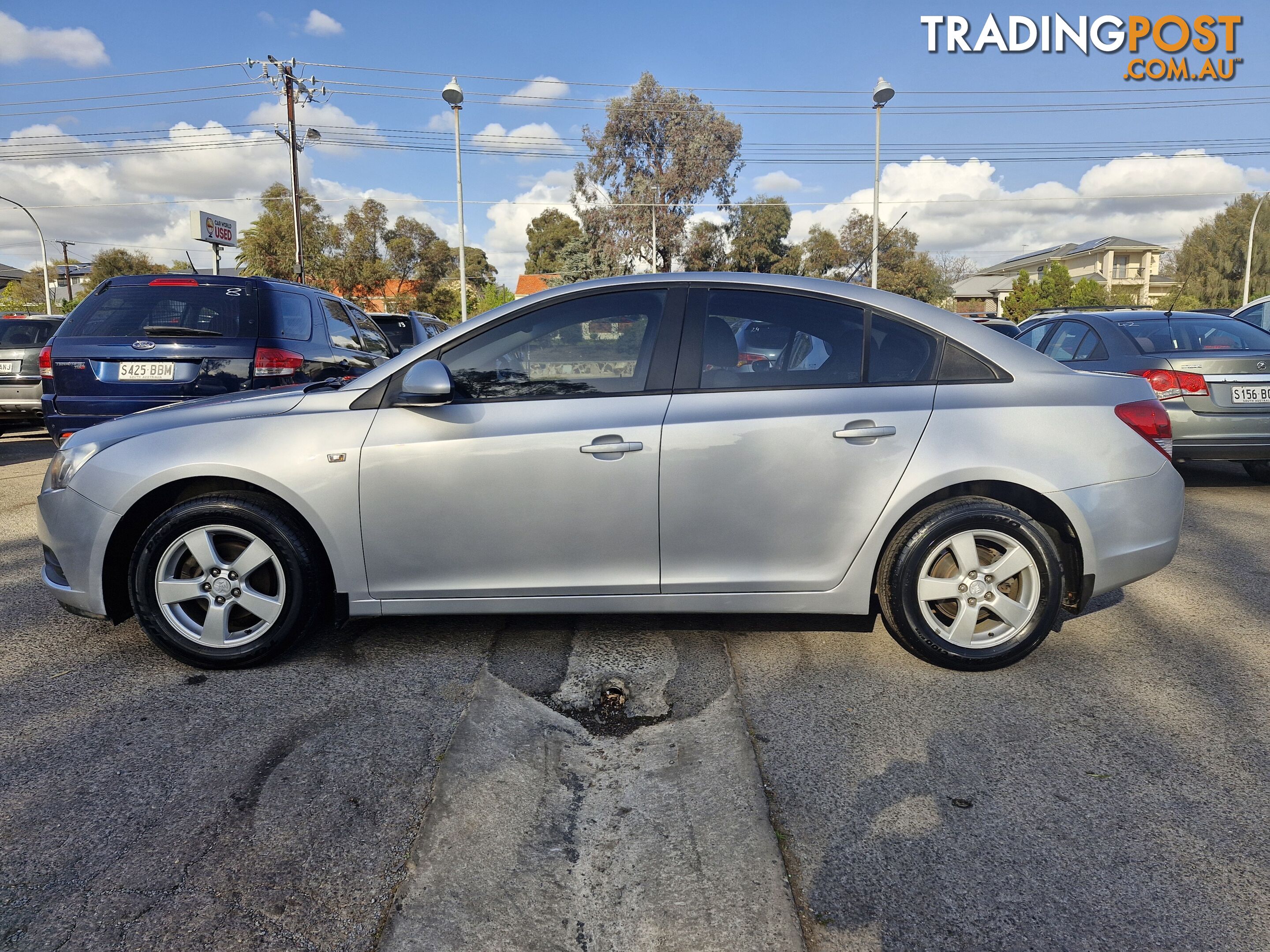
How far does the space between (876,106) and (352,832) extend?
25.7 meters

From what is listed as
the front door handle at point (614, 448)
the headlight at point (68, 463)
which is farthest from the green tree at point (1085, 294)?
the headlight at point (68, 463)

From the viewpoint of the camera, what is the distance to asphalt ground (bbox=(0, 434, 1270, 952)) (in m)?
2.03

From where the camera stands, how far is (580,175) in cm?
4334

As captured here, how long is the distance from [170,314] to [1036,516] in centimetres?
575

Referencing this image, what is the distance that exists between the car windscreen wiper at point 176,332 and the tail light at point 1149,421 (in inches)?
221

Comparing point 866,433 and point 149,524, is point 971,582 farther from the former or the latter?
point 149,524

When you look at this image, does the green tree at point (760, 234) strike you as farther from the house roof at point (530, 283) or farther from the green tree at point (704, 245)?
the house roof at point (530, 283)

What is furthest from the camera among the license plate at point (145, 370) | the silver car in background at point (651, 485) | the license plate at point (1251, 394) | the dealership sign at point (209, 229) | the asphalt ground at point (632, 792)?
the dealership sign at point (209, 229)

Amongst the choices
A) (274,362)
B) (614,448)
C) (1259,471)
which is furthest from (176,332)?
(1259,471)

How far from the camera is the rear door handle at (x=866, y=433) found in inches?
133

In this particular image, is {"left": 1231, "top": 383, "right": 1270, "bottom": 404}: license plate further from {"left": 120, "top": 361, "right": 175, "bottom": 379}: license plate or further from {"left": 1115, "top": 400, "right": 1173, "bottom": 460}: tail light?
{"left": 120, "top": 361, "right": 175, "bottom": 379}: license plate

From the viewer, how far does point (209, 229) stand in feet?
72.5

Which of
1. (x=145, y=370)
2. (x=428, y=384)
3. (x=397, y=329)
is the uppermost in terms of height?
(x=397, y=329)

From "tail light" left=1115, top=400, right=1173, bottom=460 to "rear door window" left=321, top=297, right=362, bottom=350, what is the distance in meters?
5.62
